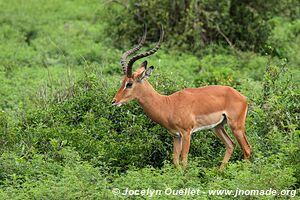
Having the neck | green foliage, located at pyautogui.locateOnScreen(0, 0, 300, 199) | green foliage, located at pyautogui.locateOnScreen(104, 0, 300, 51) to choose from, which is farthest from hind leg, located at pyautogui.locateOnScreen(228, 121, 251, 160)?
green foliage, located at pyautogui.locateOnScreen(104, 0, 300, 51)

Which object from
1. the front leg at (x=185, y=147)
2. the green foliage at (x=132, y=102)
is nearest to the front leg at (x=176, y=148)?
the front leg at (x=185, y=147)

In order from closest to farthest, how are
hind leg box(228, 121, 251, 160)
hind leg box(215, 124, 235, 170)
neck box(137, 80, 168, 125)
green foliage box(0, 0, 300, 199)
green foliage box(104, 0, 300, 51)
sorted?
1. green foliage box(0, 0, 300, 199)
2. neck box(137, 80, 168, 125)
3. hind leg box(228, 121, 251, 160)
4. hind leg box(215, 124, 235, 170)
5. green foliage box(104, 0, 300, 51)

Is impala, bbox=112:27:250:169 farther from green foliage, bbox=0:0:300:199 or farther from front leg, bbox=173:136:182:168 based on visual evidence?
green foliage, bbox=0:0:300:199

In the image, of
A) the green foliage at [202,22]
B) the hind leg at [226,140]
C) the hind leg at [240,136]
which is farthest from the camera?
the green foliage at [202,22]

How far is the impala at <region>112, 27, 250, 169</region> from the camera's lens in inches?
365

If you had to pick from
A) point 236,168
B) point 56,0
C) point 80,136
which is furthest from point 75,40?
point 236,168

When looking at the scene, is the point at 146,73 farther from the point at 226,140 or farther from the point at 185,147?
the point at 226,140

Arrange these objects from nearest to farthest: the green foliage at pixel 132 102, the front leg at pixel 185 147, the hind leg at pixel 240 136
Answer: the green foliage at pixel 132 102 < the front leg at pixel 185 147 < the hind leg at pixel 240 136

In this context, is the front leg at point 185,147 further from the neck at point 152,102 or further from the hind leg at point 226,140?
the hind leg at point 226,140

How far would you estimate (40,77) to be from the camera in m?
13.4

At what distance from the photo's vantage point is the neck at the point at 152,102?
9312mm

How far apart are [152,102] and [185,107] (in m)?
0.39

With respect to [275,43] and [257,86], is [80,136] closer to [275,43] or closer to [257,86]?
[257,86]

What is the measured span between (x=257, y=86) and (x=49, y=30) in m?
6.14
